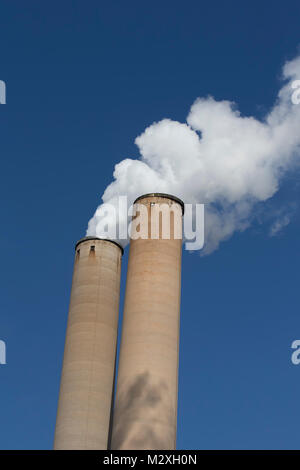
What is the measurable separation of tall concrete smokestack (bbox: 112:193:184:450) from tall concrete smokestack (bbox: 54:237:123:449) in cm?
529

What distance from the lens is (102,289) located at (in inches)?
1950

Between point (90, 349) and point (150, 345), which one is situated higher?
point (90, 349)

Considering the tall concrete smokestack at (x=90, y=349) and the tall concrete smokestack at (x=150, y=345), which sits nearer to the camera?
the tall concrete smokestack at (x=150, y=345)

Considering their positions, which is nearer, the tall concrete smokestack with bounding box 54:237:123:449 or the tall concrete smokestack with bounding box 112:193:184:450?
the tall concrete smokestack with bounding box 112:193:184:450

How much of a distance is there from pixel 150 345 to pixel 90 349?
7511 millimetres

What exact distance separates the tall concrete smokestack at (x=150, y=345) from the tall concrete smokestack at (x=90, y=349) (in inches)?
208

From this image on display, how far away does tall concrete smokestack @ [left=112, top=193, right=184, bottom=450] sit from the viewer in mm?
39688

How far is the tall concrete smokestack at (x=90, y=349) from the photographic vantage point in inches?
A: 1796

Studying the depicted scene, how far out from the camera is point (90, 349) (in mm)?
47781

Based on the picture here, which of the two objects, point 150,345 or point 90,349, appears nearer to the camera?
point 150,345

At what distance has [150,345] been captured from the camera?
41.3 metres
